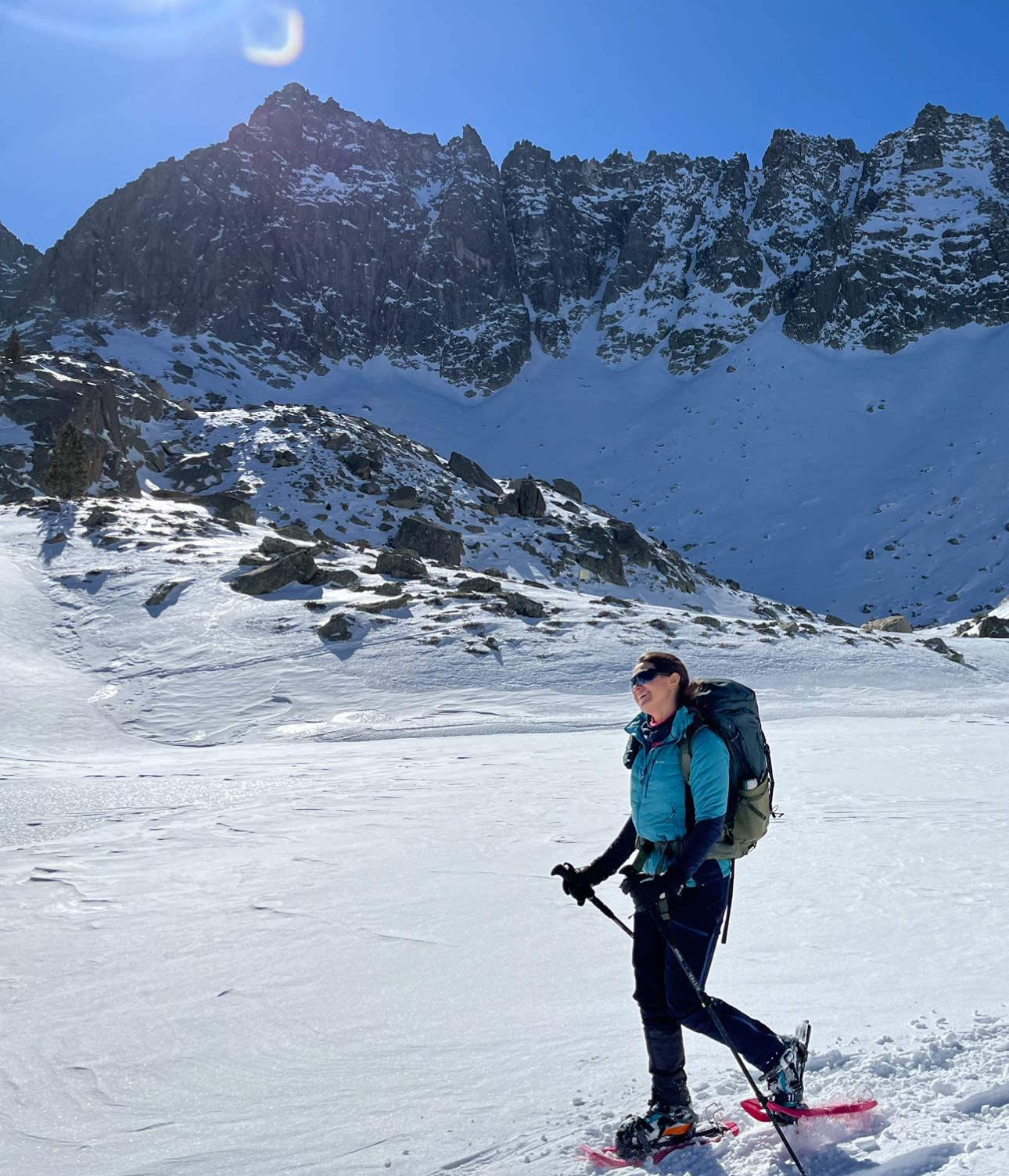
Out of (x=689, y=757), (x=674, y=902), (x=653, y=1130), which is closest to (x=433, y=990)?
(x=653, y=1130)

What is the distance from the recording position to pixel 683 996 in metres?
3.02

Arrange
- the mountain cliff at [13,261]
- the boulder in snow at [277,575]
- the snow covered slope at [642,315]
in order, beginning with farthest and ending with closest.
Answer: the mountain cliff at [13,261], the snow covered slope at [642,315], the boulder in snow at [277,575]

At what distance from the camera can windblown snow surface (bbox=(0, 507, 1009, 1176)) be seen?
10.0 ft

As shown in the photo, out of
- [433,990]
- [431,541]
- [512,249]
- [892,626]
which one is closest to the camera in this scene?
[433,990]

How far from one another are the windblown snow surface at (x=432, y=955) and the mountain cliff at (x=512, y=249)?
80.3m

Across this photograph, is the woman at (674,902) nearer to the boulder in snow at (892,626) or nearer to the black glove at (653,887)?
the black glove at (653,887)

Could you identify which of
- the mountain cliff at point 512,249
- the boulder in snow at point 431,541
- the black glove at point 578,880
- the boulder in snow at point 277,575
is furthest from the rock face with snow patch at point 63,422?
the mountain cliff at point 512,249

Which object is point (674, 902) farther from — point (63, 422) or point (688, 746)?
point (63, 422)

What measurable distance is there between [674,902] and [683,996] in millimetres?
358

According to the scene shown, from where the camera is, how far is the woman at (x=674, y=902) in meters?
2.93

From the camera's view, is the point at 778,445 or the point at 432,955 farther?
the point at 778,445

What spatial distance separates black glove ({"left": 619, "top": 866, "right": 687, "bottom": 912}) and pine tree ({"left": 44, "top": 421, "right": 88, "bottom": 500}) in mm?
36608

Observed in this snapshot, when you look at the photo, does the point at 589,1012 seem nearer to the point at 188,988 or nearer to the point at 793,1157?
the point at 793,1157

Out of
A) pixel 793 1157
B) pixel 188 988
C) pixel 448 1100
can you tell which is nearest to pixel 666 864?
pixel 793 1157
